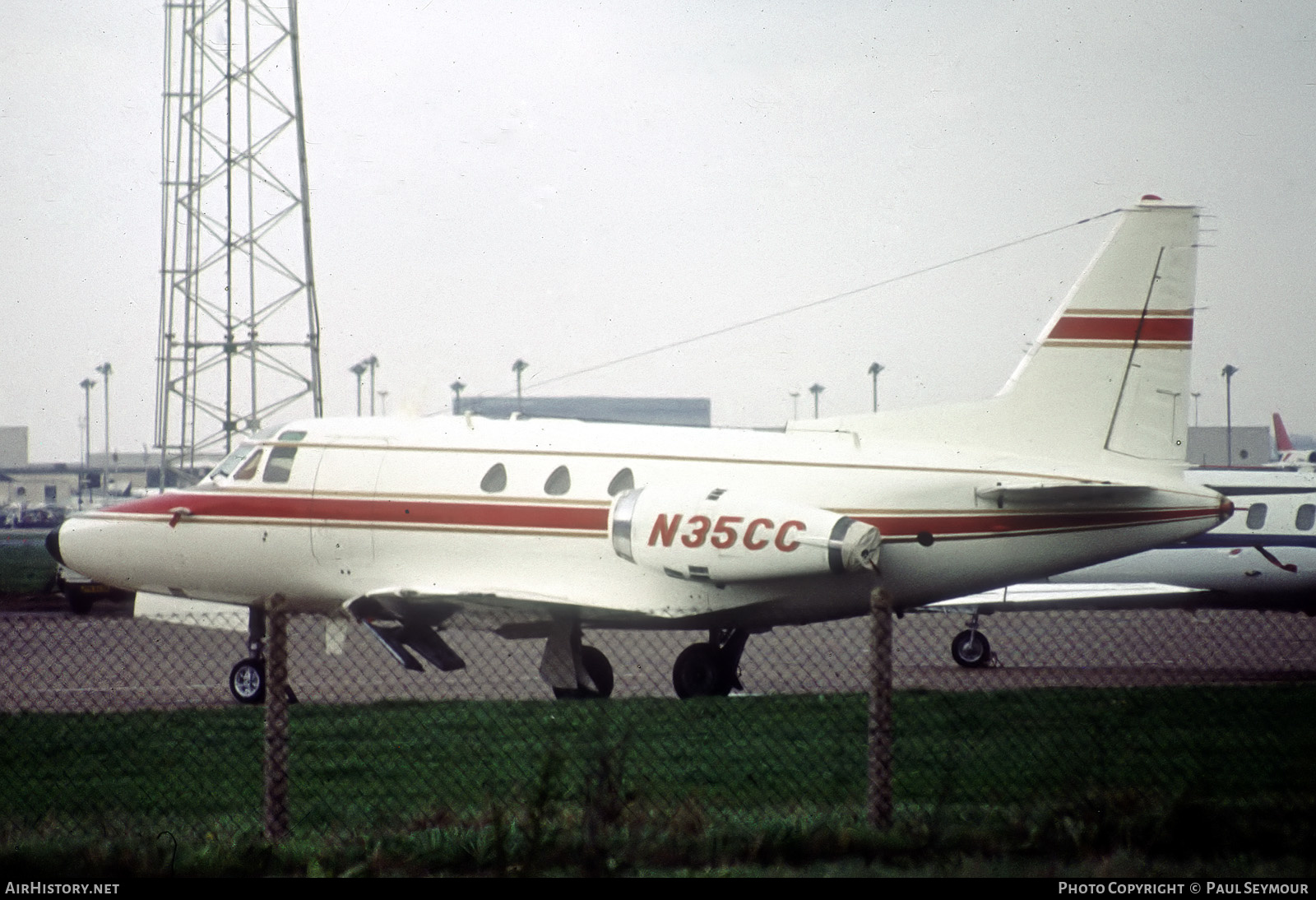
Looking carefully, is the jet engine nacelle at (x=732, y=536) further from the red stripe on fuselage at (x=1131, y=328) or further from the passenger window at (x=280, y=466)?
the passenger window at (x=280, y=466)

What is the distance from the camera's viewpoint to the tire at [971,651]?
1970 centimetres

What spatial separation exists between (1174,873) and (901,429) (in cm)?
813

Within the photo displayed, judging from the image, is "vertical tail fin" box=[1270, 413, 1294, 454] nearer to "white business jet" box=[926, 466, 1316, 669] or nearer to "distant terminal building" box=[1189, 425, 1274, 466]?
"distant terminal building" box=[1189, 425, 1274, 466]

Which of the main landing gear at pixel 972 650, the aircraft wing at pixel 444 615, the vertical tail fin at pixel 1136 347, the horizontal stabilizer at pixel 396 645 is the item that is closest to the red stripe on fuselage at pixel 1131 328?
the vertical tail fin at pixel 1136 347

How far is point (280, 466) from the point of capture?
16.8 m

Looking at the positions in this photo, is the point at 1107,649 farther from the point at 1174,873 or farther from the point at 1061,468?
the point at 1174,873

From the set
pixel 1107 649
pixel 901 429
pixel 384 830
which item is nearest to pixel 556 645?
pixel 901 429

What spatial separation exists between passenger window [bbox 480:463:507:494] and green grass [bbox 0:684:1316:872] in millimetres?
2495

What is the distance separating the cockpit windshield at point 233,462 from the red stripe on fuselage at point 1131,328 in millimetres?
9600

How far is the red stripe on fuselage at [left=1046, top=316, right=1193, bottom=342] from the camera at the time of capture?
14875 millimetres

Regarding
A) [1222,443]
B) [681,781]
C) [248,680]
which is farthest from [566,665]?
[1222,443]

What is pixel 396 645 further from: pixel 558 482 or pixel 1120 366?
pixel 1120 366

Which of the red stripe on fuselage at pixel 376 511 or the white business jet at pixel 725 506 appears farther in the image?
the red stripe on fuselage at pixel 376 511

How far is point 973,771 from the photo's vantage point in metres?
10.3
